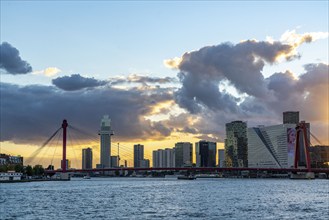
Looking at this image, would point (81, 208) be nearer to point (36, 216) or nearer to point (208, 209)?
point (36, 216)

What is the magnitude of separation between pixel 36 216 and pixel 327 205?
33888 mm

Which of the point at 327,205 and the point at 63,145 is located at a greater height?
the point at 63,145

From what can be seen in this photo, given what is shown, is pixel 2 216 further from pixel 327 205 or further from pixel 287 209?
pixel 327 205

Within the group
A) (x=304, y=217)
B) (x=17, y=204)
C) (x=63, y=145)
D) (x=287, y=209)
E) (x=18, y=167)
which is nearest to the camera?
(x=304, y=217)

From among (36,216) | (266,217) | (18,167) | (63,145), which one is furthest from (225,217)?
(18,167)

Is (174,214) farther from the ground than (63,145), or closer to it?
closer to it

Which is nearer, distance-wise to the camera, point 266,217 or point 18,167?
point 266,217

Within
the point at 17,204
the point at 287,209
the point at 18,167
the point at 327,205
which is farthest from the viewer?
the point at 18,167

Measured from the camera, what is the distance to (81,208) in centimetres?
6222

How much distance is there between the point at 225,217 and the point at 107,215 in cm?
1171

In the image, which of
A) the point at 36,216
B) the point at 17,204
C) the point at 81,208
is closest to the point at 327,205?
the point at 81,208

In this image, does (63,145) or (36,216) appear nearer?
(36,216)

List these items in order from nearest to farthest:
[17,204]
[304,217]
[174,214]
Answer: [304,217], [174,214], [17,204]

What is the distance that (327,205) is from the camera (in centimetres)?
6488
